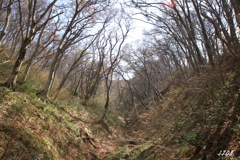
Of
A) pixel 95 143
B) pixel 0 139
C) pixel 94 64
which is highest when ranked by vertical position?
pixel 94 64

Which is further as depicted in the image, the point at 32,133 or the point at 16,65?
the point at 16,65

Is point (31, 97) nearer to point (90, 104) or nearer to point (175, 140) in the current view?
point (175, 140)

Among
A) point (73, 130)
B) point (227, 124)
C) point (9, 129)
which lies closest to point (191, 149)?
point (227, 124)

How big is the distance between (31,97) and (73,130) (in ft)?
8.77

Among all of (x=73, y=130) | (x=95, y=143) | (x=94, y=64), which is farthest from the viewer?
(x=94, y=64)

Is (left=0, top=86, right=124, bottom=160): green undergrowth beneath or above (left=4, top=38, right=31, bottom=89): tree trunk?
beneath

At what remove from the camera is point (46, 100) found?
9148 millimetres

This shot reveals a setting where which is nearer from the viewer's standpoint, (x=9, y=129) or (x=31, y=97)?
(x=9, y=129)

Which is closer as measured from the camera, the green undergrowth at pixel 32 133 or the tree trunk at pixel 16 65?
the green undergrowth at pixel 32 133

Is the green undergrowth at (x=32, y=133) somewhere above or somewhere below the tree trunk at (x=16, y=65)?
below

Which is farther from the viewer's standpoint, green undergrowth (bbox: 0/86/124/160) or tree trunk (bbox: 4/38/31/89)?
tree trunk (bbox: 4/38/31/89)

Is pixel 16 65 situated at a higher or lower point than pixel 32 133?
higher

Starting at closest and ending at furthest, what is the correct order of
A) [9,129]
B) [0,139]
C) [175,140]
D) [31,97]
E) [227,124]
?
[227,124] < [0,139] < [9,129] < [175,140] < [31,97]

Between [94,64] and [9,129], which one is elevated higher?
[94,64]
